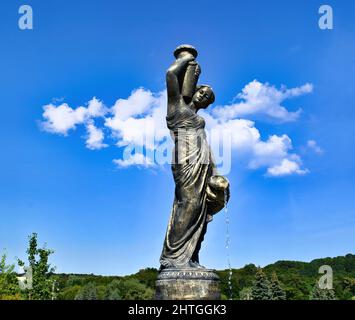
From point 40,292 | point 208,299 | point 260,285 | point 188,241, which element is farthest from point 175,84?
point 260,285

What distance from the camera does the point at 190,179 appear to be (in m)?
11.0

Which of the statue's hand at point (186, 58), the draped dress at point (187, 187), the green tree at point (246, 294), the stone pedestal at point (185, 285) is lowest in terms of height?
the green tree at point (246, 294)

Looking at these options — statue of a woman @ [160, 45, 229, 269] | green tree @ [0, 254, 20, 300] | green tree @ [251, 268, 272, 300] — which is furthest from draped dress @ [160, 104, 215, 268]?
green tree @ [251, 268, 272, 300]

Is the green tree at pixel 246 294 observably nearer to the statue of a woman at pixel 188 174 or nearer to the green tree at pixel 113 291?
the green tree at pixel 113 291

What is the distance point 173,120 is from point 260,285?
50.2 m

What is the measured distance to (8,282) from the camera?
42.6 metres

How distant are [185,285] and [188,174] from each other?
2.46 meters

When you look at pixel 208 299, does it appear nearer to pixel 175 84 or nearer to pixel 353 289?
pixel 175 84

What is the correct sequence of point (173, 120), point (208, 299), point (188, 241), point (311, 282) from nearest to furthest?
point (208, 299)
point (188, 241)
point (173, 120)
point (311, 282)

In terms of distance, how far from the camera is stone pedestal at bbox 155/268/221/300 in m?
9.88

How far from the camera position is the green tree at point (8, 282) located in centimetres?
3825

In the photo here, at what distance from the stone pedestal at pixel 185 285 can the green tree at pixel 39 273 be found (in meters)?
35.0

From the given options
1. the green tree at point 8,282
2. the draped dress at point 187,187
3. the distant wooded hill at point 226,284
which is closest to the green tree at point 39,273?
the green tree at point 8,282

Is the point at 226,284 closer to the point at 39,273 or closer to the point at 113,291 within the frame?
the point at 113,291
